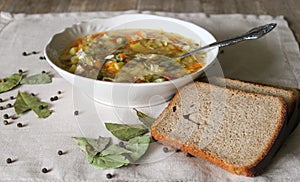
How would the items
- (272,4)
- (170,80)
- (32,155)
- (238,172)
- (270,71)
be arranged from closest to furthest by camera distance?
(238,172), (32,155), (170,80), (270,71), (272,4)

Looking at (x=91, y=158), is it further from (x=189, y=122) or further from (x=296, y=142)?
(x=296, y=142)

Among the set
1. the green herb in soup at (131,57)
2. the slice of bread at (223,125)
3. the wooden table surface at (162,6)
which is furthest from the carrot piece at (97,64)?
the wooden table surface at (162,6)

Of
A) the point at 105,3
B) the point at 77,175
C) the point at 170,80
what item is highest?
the point at 170,80

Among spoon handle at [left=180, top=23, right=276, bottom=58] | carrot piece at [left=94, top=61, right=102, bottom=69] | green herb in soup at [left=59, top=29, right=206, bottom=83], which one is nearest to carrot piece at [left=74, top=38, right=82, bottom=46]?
green herb in soup at [left=59, top=29, right=206, bottom=83]

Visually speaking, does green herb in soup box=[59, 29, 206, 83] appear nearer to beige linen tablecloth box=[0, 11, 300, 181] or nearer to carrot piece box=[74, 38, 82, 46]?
carrot piece box=[74, 38, 82, 46]

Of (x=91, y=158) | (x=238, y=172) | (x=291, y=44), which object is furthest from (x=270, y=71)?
(x=91, y=158)

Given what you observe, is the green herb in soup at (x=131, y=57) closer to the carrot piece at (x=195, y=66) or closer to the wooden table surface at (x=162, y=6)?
the carrot piece at (x=195, y=66)
